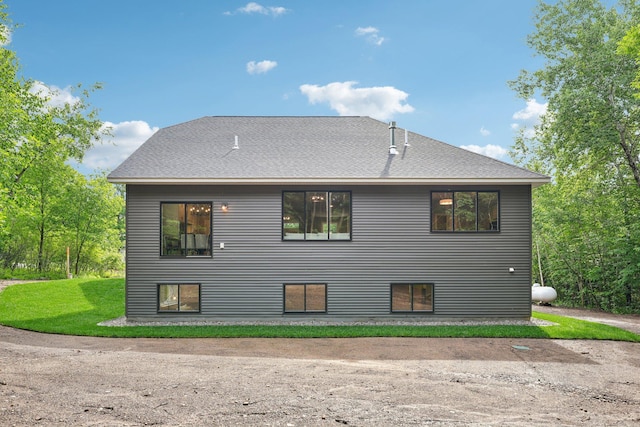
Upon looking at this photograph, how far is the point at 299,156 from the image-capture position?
1206cm

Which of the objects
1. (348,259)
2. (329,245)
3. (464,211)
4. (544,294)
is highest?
(464,211)

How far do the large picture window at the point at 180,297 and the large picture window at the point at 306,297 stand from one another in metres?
2.43

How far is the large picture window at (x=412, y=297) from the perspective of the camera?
11391 mm

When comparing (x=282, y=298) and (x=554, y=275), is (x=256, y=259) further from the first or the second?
(x=554, y=275)

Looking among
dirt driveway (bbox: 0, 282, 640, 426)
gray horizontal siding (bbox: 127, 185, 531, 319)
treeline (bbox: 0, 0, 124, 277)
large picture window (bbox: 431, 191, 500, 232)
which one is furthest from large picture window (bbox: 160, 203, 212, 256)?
treeline (bbox: 0, 0, 124, 277)

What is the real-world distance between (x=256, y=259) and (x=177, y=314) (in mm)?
2527

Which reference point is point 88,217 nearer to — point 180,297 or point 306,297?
point 180,297

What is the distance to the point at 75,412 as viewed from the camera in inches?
188

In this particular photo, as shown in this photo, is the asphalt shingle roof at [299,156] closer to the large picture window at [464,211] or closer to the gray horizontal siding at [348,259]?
the gray horizontal siding at [348,259]

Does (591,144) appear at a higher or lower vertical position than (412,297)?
higher

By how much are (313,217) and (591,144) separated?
33.8 ft

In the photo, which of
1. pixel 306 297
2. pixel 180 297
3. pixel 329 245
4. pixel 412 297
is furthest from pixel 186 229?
pixel 412 297

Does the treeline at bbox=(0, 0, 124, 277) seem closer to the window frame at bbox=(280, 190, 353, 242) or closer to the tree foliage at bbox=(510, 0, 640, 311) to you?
the window frame at bbox=(280, 190, 353, 242)

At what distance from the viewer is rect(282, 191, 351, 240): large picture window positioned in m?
11.4
